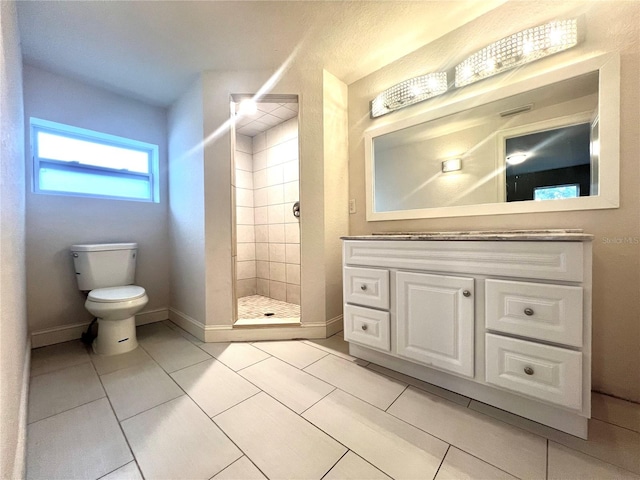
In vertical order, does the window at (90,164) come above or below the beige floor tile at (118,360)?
above

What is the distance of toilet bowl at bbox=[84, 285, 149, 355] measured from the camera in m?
1.67

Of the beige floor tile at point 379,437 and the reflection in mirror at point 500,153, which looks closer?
the beige floor tile at point 379,437

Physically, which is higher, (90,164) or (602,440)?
(90,164)

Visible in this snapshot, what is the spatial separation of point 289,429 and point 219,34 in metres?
2.25

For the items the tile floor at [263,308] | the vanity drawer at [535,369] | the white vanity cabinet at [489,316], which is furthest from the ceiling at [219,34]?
the tile floor at [263,308]

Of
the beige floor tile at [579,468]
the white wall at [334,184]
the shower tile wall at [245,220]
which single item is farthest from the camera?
the shower tile wall at [245,220]

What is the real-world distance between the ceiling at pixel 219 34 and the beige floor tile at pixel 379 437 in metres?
2.14

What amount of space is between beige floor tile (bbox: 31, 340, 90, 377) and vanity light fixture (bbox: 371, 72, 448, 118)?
275 cm

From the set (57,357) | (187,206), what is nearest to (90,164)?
(187,206)

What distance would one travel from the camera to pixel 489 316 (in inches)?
43.5

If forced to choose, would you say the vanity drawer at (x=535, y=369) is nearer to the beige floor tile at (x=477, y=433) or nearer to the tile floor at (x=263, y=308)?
the beige floor tile at (x=477, y=433)

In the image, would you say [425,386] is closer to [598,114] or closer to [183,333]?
[598,114]

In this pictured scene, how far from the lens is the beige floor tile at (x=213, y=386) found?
1214 mm

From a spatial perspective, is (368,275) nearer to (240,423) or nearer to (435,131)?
(240,423)
